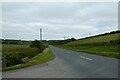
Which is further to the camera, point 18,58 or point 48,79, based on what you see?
point 18,58

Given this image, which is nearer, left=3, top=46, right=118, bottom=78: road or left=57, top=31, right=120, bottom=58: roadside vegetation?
left=3, top=46, right=118, bottom=78: road

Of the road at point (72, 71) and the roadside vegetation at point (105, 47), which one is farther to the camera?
the roadside vegetation at point (105, 47)

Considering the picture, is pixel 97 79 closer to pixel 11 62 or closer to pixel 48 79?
pixel 48 79

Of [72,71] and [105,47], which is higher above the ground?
[105,47]

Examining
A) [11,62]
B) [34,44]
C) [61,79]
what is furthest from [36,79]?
[34,44]

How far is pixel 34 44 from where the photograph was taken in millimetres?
59188

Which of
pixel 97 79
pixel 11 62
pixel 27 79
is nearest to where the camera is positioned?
pixel 97 79

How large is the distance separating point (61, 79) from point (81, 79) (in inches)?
40.2

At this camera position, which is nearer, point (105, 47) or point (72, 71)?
point (72, 71)

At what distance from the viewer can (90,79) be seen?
34.4 feet

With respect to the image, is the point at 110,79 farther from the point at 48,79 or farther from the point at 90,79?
the point at 48,79

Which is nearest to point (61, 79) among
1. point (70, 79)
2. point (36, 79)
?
point (70, 79)

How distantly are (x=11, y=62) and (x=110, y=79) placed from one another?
16.5m

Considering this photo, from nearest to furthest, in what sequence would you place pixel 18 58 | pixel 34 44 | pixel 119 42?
pixel 18 58 → pixel 119 42 → pixel 34 44
